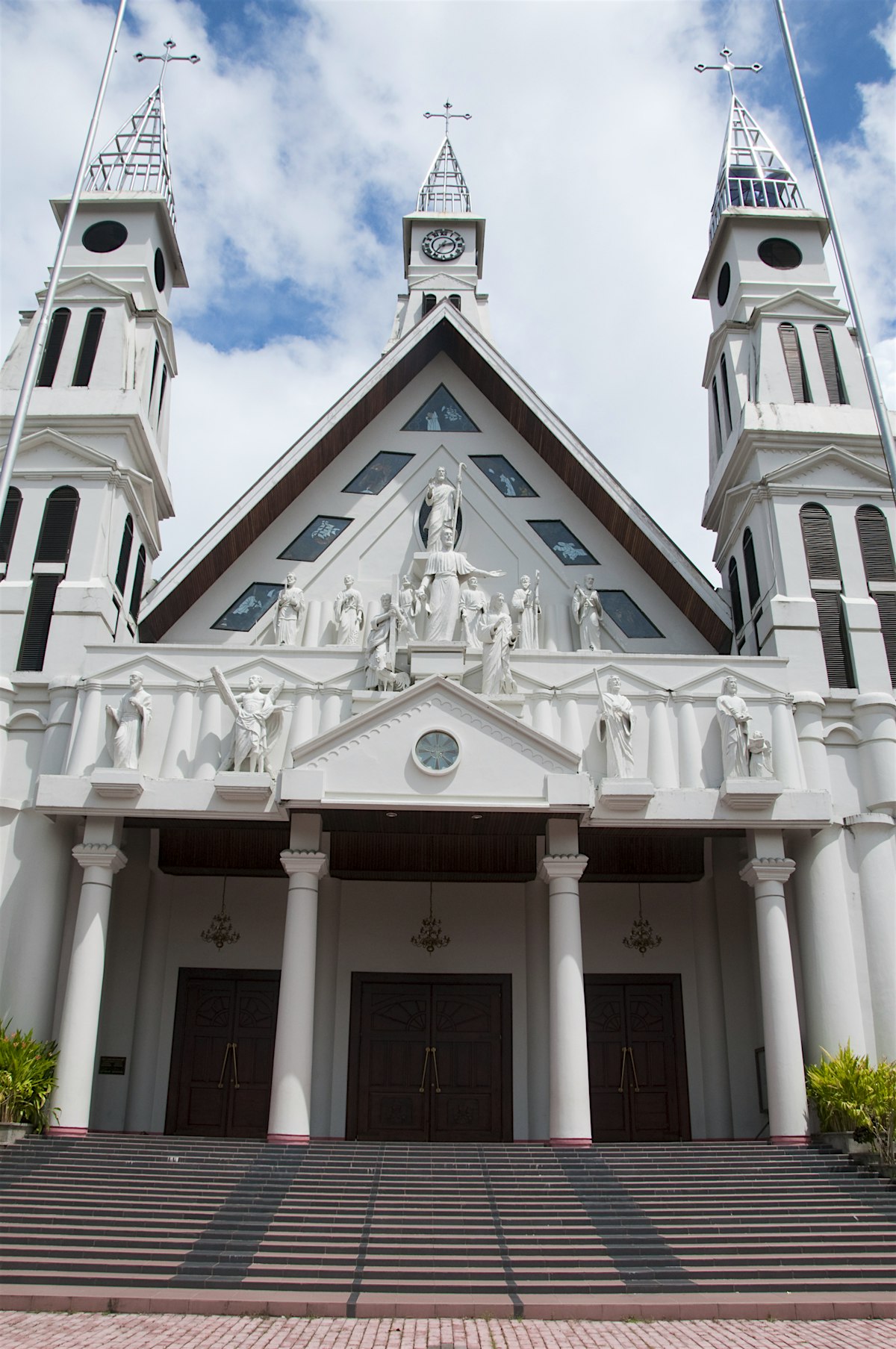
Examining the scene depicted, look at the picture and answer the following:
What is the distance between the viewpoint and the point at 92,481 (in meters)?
20.3

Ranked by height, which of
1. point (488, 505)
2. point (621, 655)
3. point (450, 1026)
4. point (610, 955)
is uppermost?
point (488, 505)

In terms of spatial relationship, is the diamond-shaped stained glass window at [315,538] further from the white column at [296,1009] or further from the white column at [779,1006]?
the white column at [779,1006]

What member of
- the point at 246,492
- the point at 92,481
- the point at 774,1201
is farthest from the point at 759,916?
the point at 92,481

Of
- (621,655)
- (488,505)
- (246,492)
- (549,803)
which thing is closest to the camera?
(549,803)

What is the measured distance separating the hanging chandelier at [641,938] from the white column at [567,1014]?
351 centimetres

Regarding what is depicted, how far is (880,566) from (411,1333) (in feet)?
51.5

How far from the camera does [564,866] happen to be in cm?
1672

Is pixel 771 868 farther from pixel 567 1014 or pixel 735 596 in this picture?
pixel 735 596

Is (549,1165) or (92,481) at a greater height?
(92,481)

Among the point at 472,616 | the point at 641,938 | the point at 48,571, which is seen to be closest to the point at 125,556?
the point at 48,571

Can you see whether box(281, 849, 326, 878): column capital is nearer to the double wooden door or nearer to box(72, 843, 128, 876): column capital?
box(72, 843, 128, 876): column capital

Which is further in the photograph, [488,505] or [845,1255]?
[488,505]

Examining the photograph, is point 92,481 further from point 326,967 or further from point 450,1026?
point 450,1026

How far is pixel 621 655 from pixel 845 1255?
31.6ft
